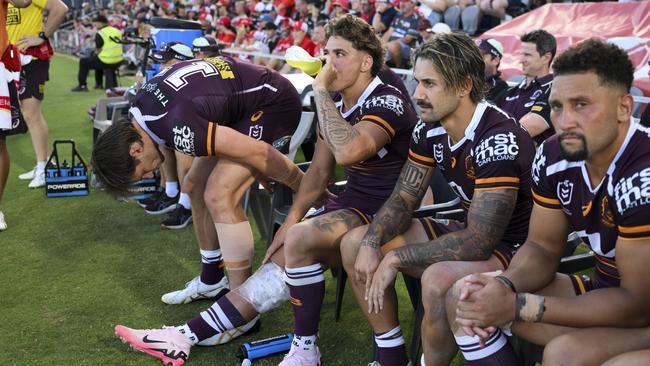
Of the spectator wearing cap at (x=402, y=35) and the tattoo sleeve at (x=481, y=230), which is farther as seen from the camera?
the spectator wearing cap at (x=402, y=35)

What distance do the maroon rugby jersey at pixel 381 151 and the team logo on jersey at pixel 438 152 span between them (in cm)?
34

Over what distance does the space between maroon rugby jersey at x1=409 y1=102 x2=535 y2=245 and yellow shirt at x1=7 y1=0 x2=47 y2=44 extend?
16.8 feet

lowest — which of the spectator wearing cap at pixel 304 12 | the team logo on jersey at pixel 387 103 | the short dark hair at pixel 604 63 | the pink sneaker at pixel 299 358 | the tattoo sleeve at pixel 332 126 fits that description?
the spectator wearing cap at pixel 304 12

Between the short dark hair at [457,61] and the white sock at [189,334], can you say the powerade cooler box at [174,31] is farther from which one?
the short dark hair at [457,61]

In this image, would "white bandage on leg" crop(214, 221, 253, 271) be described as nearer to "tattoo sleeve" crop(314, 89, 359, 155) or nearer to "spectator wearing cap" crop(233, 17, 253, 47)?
"tattoo sleeve" crop(314, 89, 359, 155)

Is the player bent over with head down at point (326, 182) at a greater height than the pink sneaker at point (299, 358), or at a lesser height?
greater

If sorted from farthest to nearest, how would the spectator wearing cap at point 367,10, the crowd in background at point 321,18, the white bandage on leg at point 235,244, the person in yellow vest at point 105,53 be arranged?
the person in yellow vest at point 105,53 → the spectator wearing cap at point 367,10 → the crowd in background at point 321,18 → the white bandage on leg at point 235,244

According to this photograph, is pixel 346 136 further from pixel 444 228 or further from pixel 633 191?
pixel 633 191

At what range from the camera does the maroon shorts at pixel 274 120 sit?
3715 millimetres

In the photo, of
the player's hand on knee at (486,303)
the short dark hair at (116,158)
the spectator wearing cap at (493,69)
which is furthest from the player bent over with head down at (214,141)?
the spectator wearing cap at (493,69)

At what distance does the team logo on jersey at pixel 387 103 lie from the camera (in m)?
3.16

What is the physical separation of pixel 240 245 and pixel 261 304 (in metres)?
0.40

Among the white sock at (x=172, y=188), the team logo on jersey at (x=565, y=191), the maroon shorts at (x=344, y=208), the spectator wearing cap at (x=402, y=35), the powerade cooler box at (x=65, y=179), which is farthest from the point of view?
the spectator wearing cap at (x=402, y=35)

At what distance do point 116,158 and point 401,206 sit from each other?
1.48m
